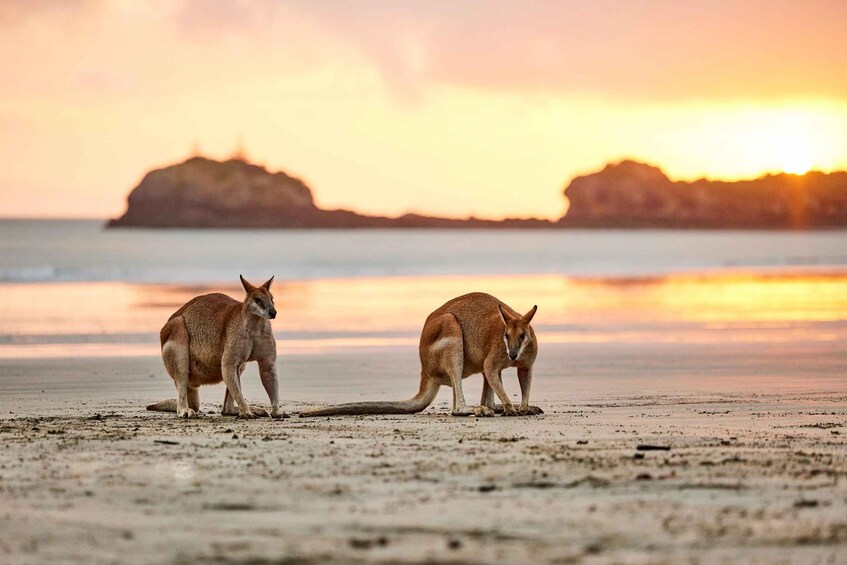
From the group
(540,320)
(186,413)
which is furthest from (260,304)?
(540,320)

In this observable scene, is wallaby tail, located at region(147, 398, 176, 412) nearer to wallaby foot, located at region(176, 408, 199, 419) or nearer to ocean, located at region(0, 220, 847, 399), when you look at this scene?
wallaby foot, located at region(176, 408, 199, 419)

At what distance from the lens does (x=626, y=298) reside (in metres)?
27.2

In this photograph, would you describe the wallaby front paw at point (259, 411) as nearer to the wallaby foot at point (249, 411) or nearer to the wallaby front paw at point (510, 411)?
the wallaby foot at point (249, 411)

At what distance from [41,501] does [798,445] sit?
4241 millimetres

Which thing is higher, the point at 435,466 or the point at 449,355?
the point at 449,355

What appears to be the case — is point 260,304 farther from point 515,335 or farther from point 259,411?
point 515,335

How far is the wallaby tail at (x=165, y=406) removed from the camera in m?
9.77

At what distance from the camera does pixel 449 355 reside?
9742 millimetres

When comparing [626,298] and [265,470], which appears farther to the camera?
[626,298]

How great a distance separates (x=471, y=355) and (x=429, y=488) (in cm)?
389

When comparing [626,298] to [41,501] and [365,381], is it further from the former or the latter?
[41,501]

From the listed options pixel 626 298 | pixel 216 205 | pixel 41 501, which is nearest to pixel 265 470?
pixel 41 501

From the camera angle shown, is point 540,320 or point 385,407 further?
point 540,320

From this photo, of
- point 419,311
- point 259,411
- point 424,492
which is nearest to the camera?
point 424,492
